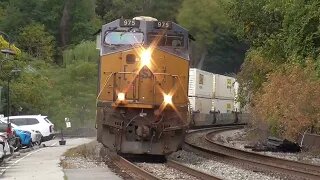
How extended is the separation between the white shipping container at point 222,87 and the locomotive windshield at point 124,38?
27278 mm

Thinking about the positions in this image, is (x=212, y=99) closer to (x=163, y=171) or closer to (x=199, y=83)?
(x=199, y=83)

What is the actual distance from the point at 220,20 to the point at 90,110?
29.0 meters

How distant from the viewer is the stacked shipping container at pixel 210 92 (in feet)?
132

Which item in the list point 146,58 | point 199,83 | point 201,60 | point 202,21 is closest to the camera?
point 146,58

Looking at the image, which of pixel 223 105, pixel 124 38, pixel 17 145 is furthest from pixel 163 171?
pixel 223 105

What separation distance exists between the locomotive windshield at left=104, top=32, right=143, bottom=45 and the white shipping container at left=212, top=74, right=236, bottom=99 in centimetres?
2728

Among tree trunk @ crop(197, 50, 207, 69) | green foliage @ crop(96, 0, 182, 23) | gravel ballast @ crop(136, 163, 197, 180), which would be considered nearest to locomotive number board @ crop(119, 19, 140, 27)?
gravel ballast @ crop(136, 163, 197, 180)

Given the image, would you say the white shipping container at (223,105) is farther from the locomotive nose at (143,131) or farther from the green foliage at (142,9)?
the green foliage at (142,9)

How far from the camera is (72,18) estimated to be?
84875 mm

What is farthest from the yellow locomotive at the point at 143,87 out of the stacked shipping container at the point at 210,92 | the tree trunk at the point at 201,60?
the tree trunk at the point at 201,60

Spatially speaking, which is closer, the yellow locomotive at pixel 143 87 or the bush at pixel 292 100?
the yellow locomotive at pixel 143 87

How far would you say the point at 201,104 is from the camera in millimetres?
42406

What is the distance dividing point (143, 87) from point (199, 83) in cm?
2331

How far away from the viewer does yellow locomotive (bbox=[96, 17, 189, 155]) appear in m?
17.6
